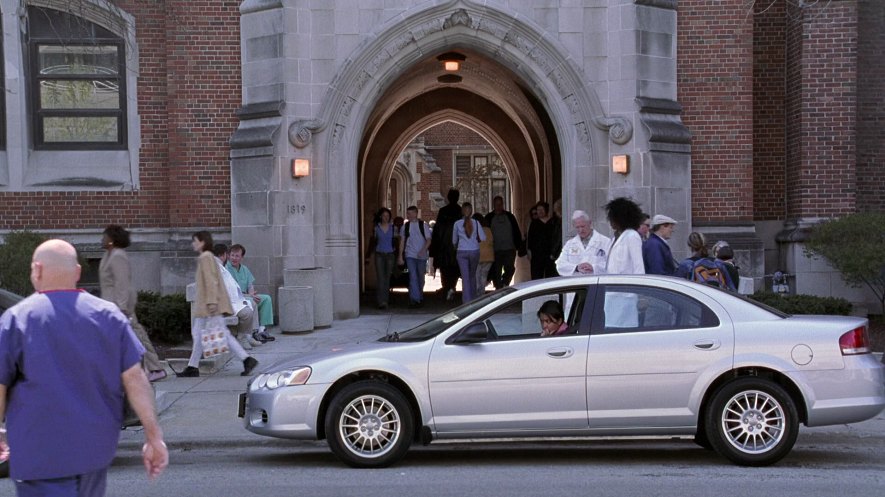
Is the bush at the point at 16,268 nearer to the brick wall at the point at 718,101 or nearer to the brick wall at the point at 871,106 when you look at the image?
the brick wall at the point at 718,101

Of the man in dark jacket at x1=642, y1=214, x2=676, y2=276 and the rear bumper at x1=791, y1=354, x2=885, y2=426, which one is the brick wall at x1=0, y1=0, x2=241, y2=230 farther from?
the rear bumper at x1=791, y1=354, x2=885, y2=426

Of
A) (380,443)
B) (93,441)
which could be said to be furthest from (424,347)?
(93,441)

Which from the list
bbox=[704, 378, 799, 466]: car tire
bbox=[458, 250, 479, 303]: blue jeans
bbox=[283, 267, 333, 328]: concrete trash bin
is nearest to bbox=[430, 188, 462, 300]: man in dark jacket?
bbox=[458, 250, 479, 303]: blue jeans

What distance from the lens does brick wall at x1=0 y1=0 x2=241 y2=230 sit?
1540cm

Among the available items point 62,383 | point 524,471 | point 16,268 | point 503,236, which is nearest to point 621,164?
point 503,236

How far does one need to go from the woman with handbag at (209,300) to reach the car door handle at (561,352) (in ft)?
15.5

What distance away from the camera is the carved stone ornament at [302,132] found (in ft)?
48.5

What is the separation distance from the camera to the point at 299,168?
1479 cm

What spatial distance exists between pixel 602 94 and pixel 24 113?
8.89 m

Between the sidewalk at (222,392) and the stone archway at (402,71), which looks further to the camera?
the stone archway at (402,71)

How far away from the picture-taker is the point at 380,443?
7.46 meters

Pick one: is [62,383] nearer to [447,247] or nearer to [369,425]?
[369,425]

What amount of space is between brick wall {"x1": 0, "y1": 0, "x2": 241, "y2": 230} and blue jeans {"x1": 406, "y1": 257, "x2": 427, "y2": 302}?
3533 mm

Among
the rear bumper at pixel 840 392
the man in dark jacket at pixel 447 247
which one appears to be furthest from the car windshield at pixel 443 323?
the man in dark jacket at pixel 447 247
